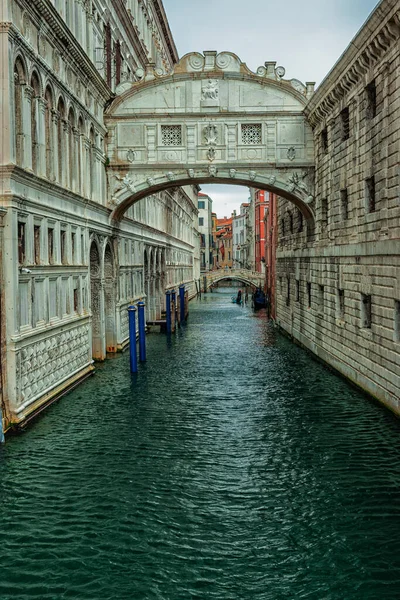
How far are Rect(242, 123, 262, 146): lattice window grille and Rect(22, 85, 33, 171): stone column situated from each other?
10393 mm

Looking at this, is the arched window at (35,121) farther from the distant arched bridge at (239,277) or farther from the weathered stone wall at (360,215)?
the distant arched bridge at (239,277)

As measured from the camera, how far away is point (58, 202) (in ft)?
55.0

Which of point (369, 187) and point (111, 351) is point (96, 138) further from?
point (369, 187)

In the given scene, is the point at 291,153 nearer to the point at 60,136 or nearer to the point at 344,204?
the point at 344,204

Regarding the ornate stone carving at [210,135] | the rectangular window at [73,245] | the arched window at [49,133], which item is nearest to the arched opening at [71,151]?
the rectangular window at [73,245]

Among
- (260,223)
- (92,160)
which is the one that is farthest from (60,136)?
(260,223)

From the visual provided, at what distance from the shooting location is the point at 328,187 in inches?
854

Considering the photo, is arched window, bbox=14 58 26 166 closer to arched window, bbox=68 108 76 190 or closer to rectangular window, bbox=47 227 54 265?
rectangular window, bbox=47 227 54 265

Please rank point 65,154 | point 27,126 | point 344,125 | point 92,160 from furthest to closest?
point 92,160 → point 344,125 → point 65,154 → point 27,126

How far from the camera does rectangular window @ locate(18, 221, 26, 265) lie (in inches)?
539

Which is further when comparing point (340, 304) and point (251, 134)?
point (251, 134)

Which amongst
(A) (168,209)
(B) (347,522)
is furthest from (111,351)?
(A) (168,209)

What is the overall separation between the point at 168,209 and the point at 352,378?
101 feet

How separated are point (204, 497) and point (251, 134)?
16.1 metres
